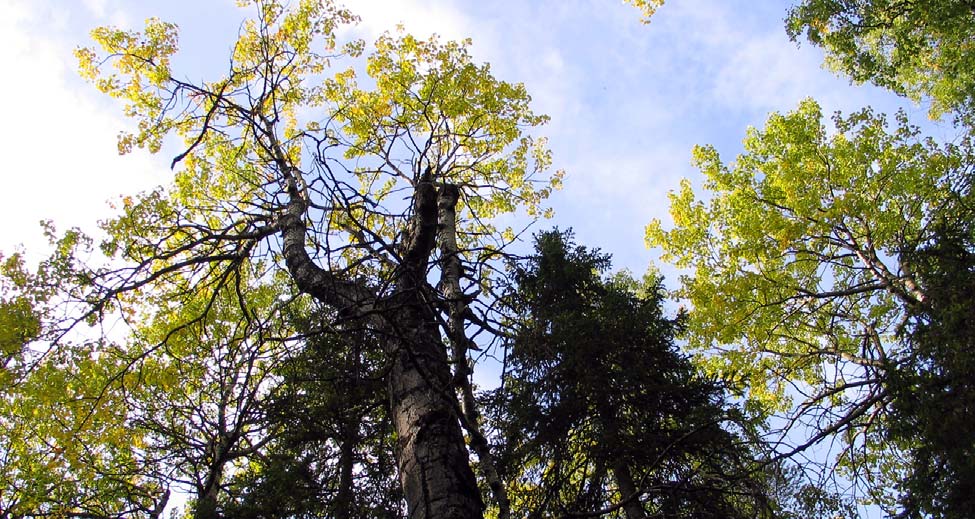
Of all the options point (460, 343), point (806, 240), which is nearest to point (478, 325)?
point (460, 343)

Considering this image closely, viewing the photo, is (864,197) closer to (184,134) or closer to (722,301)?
(722,301)

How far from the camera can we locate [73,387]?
942 centimetres

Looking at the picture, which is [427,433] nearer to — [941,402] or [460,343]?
[460,343]

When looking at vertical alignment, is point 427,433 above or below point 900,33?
below

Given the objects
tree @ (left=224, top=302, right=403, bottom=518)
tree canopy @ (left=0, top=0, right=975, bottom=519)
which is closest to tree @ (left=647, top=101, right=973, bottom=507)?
tree canopy @ (left=0, top=0, right=975, bottom=519)

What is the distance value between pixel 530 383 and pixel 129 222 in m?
5.42

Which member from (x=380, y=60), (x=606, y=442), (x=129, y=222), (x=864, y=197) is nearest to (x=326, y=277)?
(x=606, y=442)

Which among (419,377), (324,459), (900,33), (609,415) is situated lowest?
(419,377)

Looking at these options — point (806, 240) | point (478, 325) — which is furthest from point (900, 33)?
point (478, 325)

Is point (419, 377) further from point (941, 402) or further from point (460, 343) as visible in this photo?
point (941, 402)

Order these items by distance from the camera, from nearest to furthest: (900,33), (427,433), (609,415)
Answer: (427,433) → (609,415) → (900,33)

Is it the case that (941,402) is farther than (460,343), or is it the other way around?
(941,402)

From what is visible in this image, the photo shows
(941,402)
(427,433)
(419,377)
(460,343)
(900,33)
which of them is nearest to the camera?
(427,433)

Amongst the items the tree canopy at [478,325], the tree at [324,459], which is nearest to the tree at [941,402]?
the tree canopy at [478,325]
